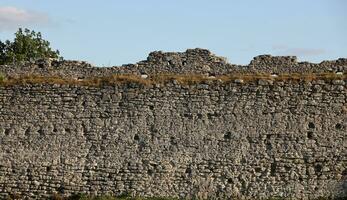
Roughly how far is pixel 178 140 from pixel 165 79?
1.73 metres

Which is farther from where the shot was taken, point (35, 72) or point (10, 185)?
point (35, 72)

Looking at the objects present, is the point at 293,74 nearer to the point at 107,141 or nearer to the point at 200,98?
the point at 200,98

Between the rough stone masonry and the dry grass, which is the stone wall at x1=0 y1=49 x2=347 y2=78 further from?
the rough stone masonry

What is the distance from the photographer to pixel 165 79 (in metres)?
25.7

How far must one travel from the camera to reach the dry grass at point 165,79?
25125 millimetres

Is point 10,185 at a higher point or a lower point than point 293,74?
lower

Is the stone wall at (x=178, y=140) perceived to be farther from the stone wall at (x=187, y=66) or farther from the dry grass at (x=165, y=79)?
the stone wall at (x=187, y=66)

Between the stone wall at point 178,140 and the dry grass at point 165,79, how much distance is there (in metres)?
0.14

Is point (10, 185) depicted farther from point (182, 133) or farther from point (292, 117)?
point (292, 117)

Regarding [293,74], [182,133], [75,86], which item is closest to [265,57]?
[293,74]

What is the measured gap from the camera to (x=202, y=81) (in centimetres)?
2542

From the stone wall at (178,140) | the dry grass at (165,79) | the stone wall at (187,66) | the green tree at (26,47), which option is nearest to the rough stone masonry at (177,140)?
the stone wall at (178,140)

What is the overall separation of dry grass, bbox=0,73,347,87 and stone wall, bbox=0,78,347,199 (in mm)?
142

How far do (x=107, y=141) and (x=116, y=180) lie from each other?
1083 mm
